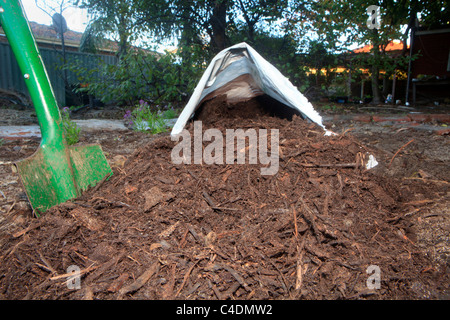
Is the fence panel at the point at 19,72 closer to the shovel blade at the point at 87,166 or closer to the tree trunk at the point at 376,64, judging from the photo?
the tree trunk at the point at 376,64

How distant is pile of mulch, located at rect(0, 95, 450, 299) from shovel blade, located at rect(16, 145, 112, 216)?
0.52 ft

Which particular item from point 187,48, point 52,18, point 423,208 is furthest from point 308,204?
point 52,18

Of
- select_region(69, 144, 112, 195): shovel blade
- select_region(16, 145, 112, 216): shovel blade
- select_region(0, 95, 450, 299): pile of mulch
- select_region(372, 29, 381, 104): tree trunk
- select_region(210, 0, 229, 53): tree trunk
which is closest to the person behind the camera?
select_region(0, 95, 450, 299): pile of mulch

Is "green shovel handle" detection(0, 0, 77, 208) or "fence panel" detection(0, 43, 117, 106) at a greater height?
"fence panel" detection(0, 43, 117, 106)

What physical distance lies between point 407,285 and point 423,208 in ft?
2.26

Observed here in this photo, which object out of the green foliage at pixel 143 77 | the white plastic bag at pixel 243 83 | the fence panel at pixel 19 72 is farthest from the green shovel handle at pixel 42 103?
the fence panel at pixel 19 72

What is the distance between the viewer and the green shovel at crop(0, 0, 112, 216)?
178 cm

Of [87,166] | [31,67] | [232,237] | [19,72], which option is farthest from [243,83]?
[19,72]

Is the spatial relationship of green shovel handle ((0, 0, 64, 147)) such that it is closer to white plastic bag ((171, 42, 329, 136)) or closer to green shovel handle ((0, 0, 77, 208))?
green shovel handle ((0, 0, 77, 208))

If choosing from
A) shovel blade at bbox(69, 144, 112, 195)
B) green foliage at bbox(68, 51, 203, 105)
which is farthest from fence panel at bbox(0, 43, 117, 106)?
shovel blade at bbox(69, 144, 112, 195)

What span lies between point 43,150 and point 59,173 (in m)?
0.17

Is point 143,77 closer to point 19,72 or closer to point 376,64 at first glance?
point 376,64

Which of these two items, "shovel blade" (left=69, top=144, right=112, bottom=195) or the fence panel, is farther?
the fence panel
